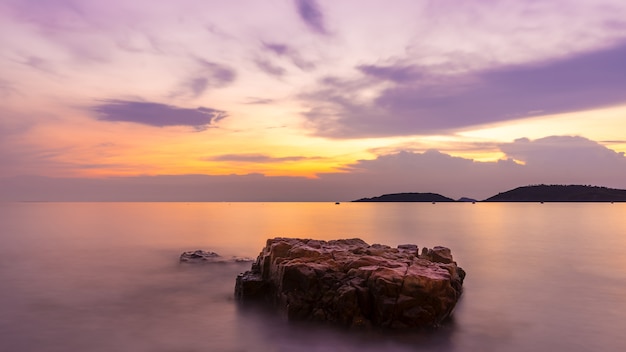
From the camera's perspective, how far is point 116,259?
123 feet

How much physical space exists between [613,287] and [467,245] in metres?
22.9

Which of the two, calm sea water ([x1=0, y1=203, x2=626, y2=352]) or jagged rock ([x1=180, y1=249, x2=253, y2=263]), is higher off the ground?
jagged rock ([x1=180, y1=249, x2=253, y2=263])

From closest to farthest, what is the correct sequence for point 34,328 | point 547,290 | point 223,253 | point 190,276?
1. point 34,328
2. point 547,290
3. point 190,276
4. point 223,253

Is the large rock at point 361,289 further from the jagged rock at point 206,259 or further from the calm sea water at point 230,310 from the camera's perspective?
the jagged rock at point 206,259

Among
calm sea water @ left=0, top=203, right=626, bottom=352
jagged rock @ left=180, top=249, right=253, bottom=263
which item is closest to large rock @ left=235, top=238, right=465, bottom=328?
calm sea water @ left=0, top=203, right=626, bottom=352

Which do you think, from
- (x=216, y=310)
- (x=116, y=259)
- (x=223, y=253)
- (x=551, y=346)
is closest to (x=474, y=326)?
(x=551, y=346)

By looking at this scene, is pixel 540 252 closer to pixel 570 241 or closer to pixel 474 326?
pixel 570 241

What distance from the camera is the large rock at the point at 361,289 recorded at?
15891 millimetres

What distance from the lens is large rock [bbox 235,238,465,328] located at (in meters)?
15.9

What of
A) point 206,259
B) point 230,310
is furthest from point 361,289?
point 206,259

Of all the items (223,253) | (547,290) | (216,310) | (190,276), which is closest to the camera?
(216,310)

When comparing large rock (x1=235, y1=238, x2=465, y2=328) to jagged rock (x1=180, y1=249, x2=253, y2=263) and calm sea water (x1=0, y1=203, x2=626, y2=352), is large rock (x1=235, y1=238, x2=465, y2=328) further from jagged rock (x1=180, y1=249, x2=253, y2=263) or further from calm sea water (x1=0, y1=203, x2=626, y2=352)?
jagged rock (x1=180, y1=249, x2=253, y2=263)

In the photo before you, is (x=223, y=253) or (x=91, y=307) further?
(x=223, y=253)

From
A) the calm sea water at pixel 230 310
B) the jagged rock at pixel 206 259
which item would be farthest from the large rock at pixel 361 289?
the jagged rock at pixel 206 259
